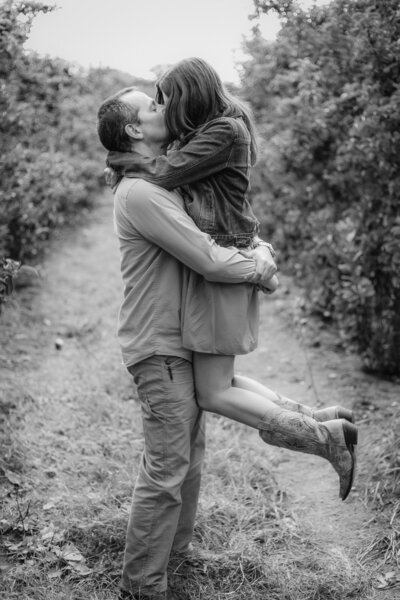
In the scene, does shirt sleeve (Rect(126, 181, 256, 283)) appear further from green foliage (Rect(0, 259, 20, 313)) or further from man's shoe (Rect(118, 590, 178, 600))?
Answer: man's shoe (Rect(118, 590, 178, 600))

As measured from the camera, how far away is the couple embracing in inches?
106

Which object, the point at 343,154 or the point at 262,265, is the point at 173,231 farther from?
the point at 343,154

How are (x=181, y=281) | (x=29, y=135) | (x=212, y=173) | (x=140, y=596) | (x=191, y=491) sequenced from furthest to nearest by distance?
(x=29, y=135)
(x=191, y=491)
(x=140, y=596)
(x=181, y=281)
(x=212, y=173)

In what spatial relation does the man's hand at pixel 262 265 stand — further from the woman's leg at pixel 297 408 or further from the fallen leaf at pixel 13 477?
the fallen leaf at pixel 13 477

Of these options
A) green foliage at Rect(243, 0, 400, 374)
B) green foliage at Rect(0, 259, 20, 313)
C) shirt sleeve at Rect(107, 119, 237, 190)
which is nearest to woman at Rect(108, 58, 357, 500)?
shirt sleeve at Rect(107, 119, 237, 190)

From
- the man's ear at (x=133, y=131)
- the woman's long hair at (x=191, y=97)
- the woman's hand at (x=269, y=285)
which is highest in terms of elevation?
the woman's long hair at (x=191, y=97)

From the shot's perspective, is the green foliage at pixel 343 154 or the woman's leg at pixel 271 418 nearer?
the woman's leg at pixel 271 418

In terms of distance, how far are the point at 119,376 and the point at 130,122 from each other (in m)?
2.94

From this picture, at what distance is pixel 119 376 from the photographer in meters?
5.34

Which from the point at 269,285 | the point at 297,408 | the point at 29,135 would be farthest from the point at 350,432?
the point at 29,135

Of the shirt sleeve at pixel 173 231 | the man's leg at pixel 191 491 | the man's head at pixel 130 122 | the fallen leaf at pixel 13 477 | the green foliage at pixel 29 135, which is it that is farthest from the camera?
the green foliage at pixel 29 135

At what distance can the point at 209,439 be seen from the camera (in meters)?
4.46

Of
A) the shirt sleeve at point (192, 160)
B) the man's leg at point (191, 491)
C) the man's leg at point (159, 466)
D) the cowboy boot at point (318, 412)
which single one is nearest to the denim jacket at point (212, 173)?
the shirt sleeve at point (192, 160)

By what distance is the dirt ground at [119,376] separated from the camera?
3811 millimetres
